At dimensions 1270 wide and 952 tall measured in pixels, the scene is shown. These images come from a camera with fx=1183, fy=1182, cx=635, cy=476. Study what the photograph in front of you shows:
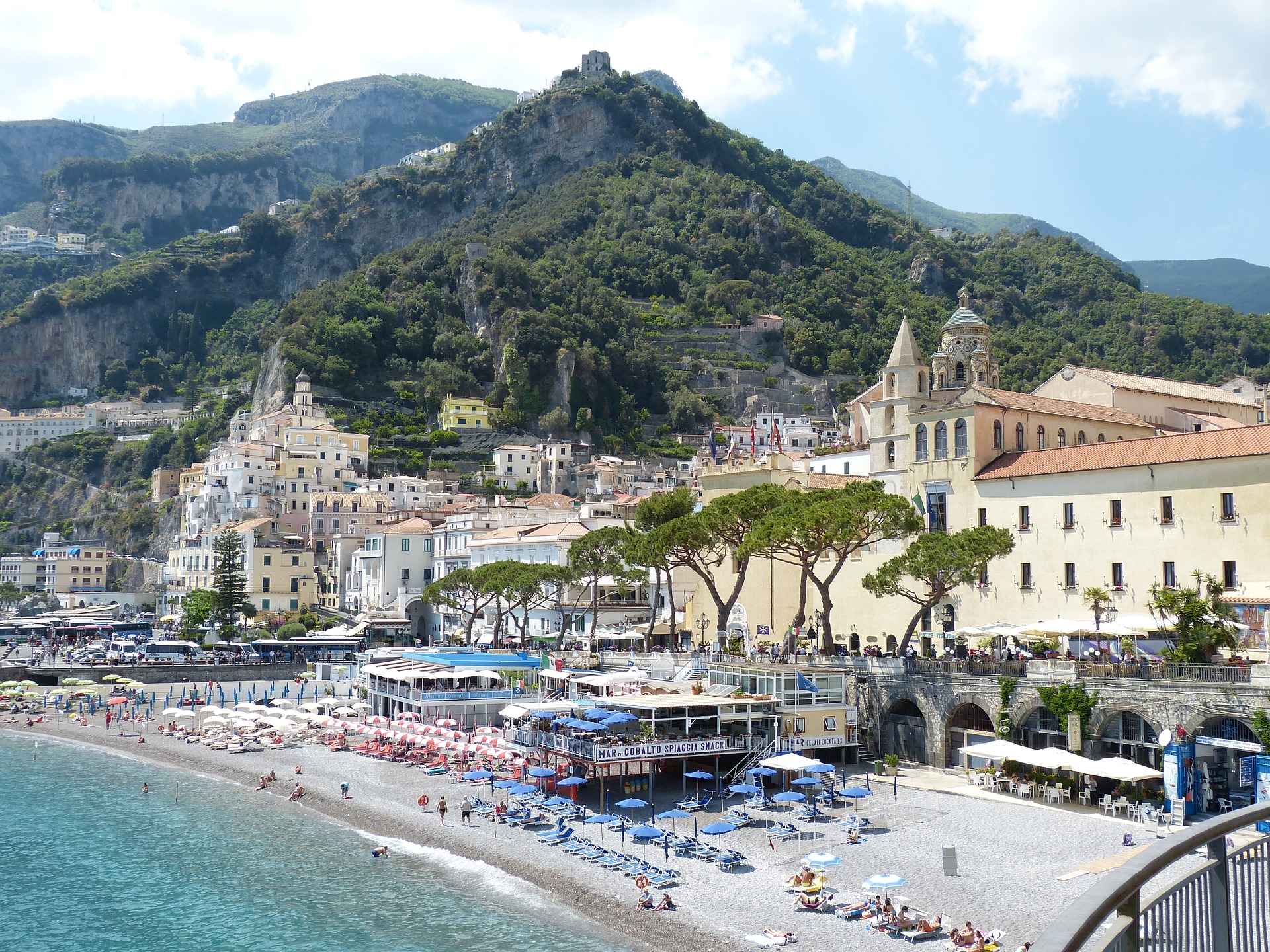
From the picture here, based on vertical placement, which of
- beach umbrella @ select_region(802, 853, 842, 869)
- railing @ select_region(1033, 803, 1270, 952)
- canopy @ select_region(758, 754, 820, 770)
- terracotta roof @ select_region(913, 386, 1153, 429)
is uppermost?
terracotta roof @ select_region(913, 386, 1153, 429)

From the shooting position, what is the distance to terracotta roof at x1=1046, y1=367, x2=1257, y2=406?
52.3 meters

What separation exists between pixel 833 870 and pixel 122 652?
63492 millimetres

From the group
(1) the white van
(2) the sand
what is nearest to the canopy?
(2) the sand

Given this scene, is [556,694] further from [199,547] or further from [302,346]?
[302,346]

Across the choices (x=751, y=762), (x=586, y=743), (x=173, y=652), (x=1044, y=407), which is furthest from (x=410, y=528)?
(x=751, y=762)

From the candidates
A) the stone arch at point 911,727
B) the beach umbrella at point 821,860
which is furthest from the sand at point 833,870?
the stone arch at point 911,727

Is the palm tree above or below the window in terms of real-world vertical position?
below

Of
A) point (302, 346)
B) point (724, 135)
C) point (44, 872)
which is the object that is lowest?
point (44, 872)

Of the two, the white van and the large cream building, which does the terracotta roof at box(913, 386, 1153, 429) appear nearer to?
the large cream building

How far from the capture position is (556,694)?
48.4m

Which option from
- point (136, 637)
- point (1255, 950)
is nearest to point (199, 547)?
point (136, 637)

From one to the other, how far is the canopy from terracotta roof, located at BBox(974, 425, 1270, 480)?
47.5 ft

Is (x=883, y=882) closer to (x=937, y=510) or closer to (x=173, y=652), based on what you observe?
(x=937, y=510)

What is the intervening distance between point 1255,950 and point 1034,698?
1259 inches
